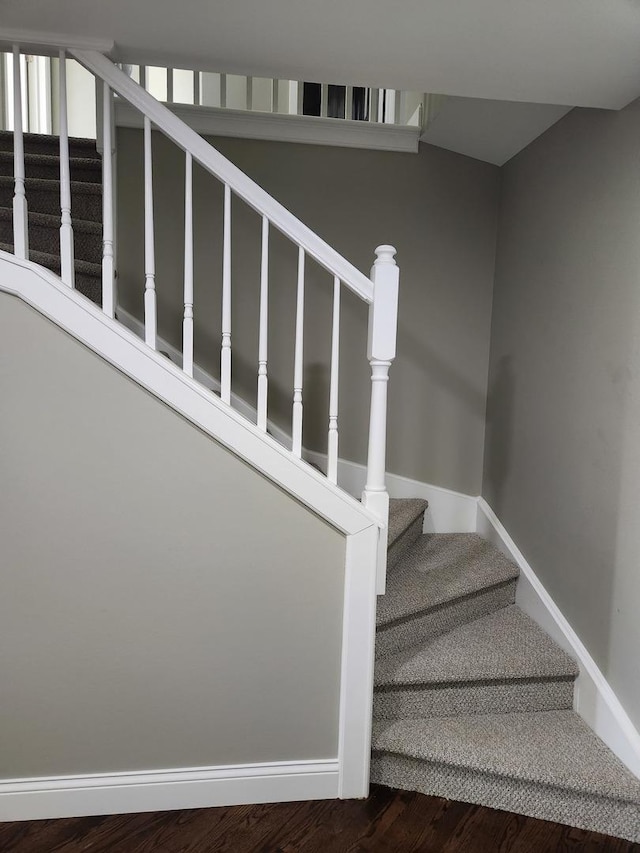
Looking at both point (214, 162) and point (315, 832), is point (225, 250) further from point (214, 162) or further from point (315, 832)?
point (315, 832)

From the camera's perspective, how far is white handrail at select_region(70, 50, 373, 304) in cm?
175

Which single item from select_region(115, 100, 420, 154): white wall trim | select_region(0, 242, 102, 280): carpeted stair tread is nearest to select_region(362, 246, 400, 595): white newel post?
select_region(0, 242, 102, 280): carpeted stair tread

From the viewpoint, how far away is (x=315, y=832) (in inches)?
73.3

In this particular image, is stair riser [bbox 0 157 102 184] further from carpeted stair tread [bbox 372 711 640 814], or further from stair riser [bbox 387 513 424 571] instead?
carpeted stair tread [bbox 372 711 640 814]

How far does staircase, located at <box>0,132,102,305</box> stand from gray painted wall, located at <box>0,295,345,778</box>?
2.09 ft

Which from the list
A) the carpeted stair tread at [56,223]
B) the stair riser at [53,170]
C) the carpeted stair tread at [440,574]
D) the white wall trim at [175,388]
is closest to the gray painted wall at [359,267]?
the stair riser at [53,170]

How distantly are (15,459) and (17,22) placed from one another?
1.18 m

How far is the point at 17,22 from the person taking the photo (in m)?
1.67

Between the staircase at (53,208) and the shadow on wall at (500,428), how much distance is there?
1.82 metres

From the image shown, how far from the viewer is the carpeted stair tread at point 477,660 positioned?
7.19ft

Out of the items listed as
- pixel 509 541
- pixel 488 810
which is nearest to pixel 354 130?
pixel 509 541

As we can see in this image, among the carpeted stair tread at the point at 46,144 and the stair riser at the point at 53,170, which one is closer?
the stair riser at the point at 53,170

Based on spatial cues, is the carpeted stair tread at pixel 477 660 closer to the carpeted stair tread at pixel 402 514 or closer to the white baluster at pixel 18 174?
the carpeted stair tread at pixel 402 514

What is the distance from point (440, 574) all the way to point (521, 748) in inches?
30.6
